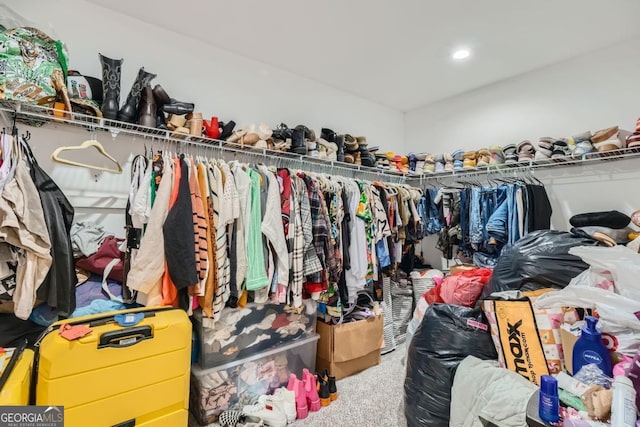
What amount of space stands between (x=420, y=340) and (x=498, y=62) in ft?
8.51

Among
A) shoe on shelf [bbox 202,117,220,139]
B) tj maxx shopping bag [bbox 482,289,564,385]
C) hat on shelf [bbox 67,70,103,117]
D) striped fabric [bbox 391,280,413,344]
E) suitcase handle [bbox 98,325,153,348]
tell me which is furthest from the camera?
striped fabric [bbox 391,280,413,344]

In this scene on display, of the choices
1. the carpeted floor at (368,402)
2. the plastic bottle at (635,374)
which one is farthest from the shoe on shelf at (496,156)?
the plastic bottle at (635,374)

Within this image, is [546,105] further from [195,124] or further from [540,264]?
[195,124]

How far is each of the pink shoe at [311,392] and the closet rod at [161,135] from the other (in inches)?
65.1

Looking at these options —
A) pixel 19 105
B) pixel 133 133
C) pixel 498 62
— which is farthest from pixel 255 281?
pixel 498 62

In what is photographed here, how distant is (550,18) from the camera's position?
2141 mm

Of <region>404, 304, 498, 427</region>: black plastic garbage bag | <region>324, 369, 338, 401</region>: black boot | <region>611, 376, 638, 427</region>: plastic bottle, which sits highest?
<region>611, 376, 638, 427</region>: plastic bottle

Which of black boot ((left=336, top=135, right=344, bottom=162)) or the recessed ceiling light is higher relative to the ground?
the recessed ceiling light

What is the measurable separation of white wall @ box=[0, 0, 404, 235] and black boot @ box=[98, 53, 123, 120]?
0.86 ft

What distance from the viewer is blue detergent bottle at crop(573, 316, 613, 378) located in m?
0.93

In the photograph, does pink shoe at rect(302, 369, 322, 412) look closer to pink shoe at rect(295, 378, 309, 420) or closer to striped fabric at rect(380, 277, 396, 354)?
pink shoe at rect(295, 378, 309, 420)

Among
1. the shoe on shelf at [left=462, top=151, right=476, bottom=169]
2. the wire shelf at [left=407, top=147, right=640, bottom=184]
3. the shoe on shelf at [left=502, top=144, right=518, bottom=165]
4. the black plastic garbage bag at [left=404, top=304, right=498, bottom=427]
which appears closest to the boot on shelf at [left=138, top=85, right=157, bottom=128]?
the black plastic garbage bag at [left=404, top=304, right=498, bottom=427]

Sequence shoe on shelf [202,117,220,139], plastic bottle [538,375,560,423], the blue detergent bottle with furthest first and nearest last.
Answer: shoe on shelf [202,117,220,139] < the blue detergent bottle < plastic bottle [538,375,560,423]

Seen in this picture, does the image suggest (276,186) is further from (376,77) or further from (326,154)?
(376,77)
